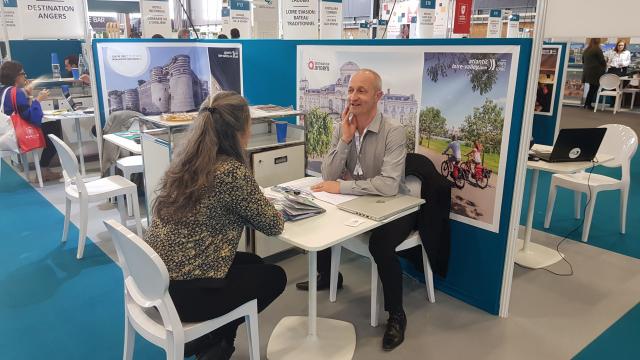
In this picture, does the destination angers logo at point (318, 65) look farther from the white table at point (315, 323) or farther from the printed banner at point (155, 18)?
the printed banner at point (155, 18)

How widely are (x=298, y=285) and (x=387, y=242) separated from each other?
80 cm

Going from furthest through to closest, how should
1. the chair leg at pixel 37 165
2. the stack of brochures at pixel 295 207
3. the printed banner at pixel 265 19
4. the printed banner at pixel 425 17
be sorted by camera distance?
the chair leg at pixel 37 165 < the printed banner at pixel 425 17 < the printed banner at pixel 265 19 < the stack of brochures at pixel 295 207

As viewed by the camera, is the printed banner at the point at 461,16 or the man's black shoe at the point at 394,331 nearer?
the man's black shoe at the point at 394,331

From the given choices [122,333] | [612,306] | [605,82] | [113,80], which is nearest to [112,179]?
[113,80]

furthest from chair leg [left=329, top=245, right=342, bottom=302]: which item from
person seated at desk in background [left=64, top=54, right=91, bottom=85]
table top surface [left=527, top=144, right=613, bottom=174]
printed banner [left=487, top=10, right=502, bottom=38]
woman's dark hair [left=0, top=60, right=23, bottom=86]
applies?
printed banner [left=487, top=10, right=502, bottom=38]

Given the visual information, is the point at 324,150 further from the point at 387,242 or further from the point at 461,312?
the point at 461,312

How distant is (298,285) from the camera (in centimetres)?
286

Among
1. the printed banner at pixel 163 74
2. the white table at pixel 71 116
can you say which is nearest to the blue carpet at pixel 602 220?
the printed banner at pixel 163 74

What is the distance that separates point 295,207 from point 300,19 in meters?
1.94

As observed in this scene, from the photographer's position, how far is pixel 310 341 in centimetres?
224

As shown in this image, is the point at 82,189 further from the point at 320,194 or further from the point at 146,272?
Result: the point at 146,272

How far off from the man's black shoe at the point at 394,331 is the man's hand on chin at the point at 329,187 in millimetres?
686

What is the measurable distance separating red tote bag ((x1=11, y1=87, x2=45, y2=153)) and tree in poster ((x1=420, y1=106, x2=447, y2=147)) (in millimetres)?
3892

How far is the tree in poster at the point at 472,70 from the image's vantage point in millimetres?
2350
